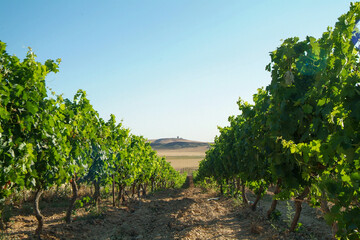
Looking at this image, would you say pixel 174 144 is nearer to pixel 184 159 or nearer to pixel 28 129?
pixel 184 159

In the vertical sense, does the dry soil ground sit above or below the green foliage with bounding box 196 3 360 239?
below

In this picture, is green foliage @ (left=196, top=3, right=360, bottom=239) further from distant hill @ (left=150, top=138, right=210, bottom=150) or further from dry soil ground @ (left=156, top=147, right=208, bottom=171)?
distant hill @ (left=150, top=138, right=210, bottom=150)

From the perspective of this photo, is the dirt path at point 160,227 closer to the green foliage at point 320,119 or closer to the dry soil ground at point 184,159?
the green foliage at point 320,119

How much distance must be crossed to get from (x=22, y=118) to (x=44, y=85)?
0.95 m

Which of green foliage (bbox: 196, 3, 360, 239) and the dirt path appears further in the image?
the dirt path

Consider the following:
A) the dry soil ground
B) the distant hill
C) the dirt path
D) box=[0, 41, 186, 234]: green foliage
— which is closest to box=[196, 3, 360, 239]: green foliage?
the dirt path

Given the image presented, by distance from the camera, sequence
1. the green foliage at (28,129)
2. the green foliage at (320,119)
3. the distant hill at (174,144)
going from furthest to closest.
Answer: the distant hill at (174,144), the green foliage at (28,129), the green foliage at (320,119)

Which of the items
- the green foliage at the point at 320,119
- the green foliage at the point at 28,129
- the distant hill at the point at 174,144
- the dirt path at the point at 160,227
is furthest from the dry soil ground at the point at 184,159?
the green foliage at the point at 320,119

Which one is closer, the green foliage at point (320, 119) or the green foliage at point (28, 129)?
the green foliage at point (320, 119)

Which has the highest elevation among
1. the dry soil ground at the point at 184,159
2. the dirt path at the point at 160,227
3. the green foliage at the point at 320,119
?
the green foliage at the point at 320,119

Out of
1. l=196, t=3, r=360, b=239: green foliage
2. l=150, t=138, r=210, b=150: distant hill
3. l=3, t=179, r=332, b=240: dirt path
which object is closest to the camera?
l=196, t=3, r=360, b=239: green foliage

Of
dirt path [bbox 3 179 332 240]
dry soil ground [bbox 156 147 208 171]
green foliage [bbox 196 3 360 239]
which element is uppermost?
green foliage [bbox 196 3 360 239]

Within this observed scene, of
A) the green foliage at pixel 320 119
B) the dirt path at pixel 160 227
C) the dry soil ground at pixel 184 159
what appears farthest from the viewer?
the dry soil ground at pixel 184 159

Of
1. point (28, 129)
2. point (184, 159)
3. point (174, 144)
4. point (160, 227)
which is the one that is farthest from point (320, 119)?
point (174, 144)
